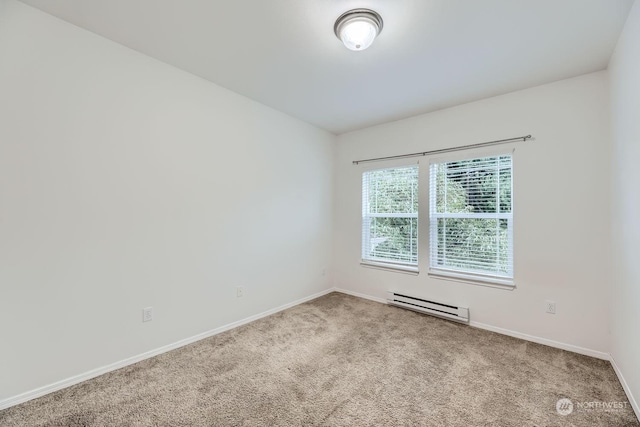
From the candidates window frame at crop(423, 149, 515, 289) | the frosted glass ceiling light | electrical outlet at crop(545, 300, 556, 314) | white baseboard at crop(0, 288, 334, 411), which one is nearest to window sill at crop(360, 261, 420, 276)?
window frame at crop(423, 149, 515, 289)

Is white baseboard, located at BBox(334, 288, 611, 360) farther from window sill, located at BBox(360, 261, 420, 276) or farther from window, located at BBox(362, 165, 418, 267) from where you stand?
window, located at BBox(362, 165, 418, 267)

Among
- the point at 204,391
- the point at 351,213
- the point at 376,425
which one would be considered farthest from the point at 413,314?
the point at 204,391

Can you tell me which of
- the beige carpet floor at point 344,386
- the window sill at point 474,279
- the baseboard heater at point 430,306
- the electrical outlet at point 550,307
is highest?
the window sill at point 474,279

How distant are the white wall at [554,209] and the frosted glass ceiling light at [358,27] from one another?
1812 millimetres

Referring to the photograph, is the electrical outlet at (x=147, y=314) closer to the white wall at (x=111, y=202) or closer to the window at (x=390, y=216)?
the white wall at (x=111, y=202)

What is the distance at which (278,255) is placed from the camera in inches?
135

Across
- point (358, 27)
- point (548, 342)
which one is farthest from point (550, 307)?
point (358, 27)

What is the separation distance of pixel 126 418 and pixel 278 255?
205 centimetres

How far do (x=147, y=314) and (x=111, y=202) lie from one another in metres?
0.99

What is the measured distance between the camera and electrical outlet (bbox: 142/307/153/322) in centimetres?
225

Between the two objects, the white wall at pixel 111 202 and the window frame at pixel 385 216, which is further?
A: the window frame at pixel 385 216

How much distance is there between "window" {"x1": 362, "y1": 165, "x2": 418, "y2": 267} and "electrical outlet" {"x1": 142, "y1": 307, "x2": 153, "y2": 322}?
2.73m

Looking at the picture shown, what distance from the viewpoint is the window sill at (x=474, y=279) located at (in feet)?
9.16

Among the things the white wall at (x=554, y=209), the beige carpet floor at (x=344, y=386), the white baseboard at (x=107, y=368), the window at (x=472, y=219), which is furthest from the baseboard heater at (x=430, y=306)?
the white baseboard at (x=107, y=368)
